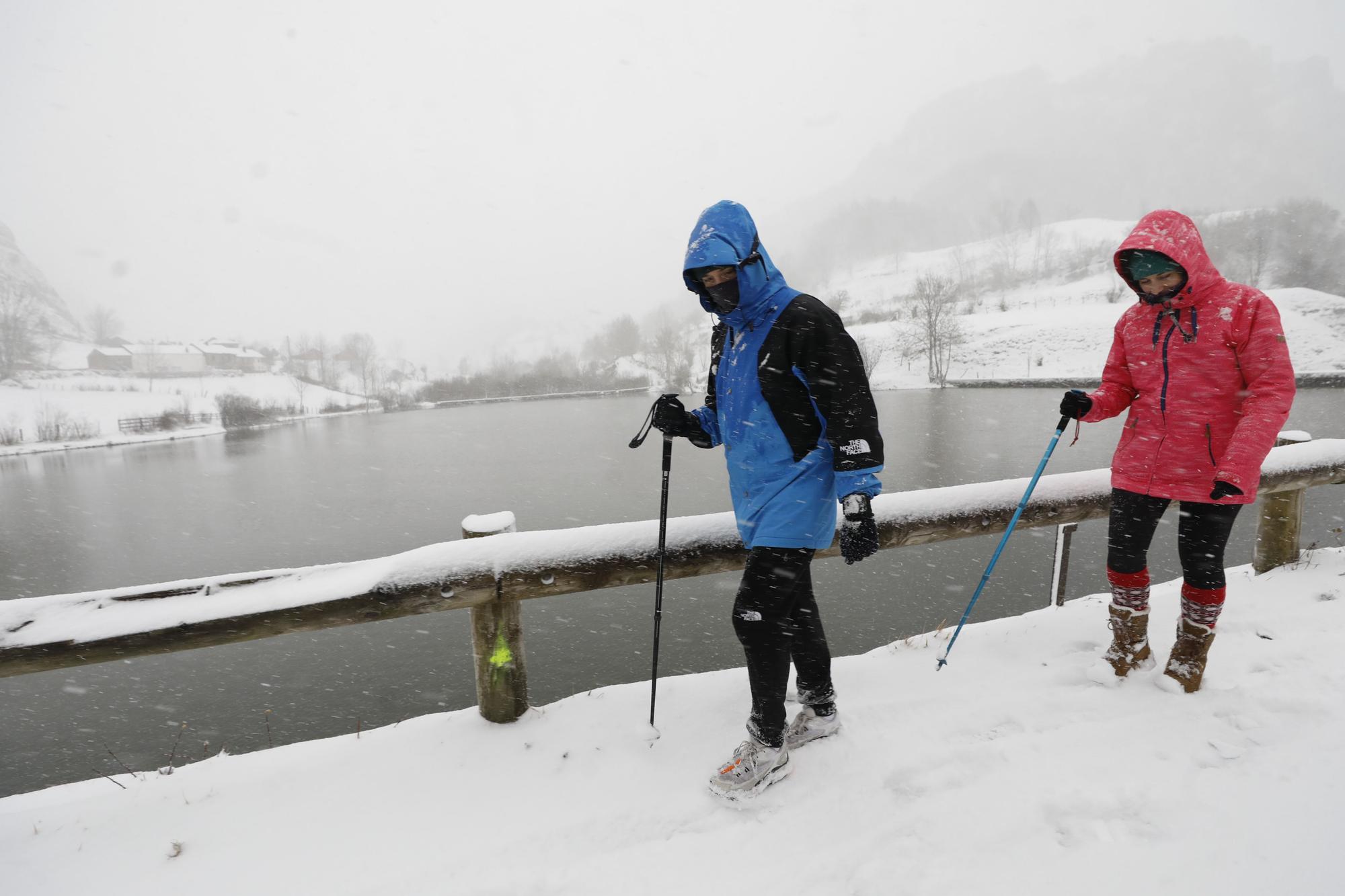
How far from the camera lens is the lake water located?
6.00 m

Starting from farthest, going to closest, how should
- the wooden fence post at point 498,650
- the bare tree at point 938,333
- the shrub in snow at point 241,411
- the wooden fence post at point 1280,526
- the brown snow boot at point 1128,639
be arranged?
the bare tree at point 938,333
the shrub in snow at point 241,411
the wooden fence post at point 1280,526
the brown snow boot at point 1128,639
the wooden fence post at point 498,650

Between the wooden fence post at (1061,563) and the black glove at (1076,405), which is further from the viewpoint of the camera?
the wooden fence post at (1061,563)

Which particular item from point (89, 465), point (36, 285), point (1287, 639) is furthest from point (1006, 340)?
point (36, 285)

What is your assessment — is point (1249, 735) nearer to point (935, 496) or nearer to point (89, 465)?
point (935, 496)

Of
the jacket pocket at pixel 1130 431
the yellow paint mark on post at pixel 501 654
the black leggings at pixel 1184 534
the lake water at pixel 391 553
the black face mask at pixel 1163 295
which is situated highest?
the black face mask at pixel 1163 295

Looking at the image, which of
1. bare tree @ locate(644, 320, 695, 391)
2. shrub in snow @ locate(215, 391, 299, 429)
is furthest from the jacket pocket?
bare tree @ locate(644, 320, 695, 391)

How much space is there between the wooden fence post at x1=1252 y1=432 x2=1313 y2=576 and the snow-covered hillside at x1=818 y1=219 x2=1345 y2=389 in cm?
4586

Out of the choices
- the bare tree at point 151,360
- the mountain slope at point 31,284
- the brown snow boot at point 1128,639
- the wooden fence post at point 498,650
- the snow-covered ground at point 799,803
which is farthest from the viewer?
the mountain slope at point 31,284

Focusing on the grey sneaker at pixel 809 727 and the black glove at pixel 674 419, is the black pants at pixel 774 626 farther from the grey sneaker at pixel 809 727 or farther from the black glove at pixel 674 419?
the black glove at pixel 674 419

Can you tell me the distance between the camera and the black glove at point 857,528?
1.92m

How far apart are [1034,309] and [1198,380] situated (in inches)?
2746

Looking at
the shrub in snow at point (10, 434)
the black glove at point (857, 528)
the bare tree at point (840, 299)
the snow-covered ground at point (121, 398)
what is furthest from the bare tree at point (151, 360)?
the black glove at point (857, 528)

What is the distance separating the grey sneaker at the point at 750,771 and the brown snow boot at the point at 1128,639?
1.66 meters

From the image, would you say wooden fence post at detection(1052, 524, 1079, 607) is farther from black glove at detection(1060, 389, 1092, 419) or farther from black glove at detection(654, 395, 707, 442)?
black glove at detection(654, 395, 707, 442)
